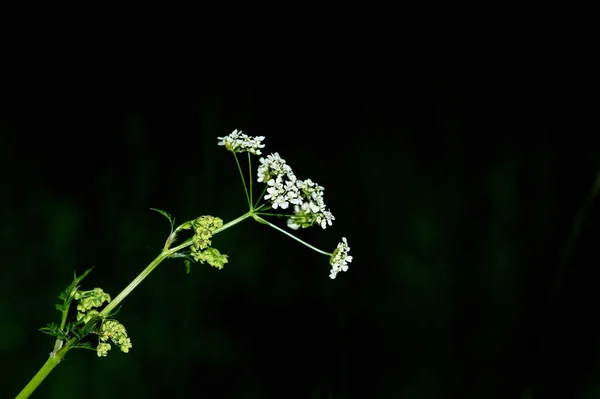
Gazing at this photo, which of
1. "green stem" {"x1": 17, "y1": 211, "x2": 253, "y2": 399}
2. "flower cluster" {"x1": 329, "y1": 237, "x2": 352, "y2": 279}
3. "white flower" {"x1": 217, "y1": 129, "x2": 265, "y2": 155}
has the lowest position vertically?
"green stem" {"x1": 17, "y1": 211, "x2": 253, "y2": 399}

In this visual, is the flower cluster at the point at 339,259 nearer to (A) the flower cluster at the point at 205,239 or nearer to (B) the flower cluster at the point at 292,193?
(B) the flower cluster at the point at 292,193

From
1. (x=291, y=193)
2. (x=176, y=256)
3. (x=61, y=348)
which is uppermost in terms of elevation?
(x=291, y=193)

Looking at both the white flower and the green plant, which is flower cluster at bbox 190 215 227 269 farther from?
the white flower

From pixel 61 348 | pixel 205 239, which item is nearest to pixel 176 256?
pixel 205 239

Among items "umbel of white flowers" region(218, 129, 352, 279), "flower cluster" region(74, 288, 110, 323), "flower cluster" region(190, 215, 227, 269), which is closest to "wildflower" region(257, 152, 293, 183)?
"umbel of white flowers" region(218, 129, 352, 279)

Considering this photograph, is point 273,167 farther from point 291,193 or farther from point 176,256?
point 176,256

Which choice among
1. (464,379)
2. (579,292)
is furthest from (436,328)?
(579,292)

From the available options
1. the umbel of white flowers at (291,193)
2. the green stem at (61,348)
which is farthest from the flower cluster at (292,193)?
the green stem at (61,348)

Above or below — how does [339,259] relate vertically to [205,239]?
above

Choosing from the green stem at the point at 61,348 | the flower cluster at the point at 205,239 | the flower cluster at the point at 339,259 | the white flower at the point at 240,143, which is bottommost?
the green stem at the point at 61,348
